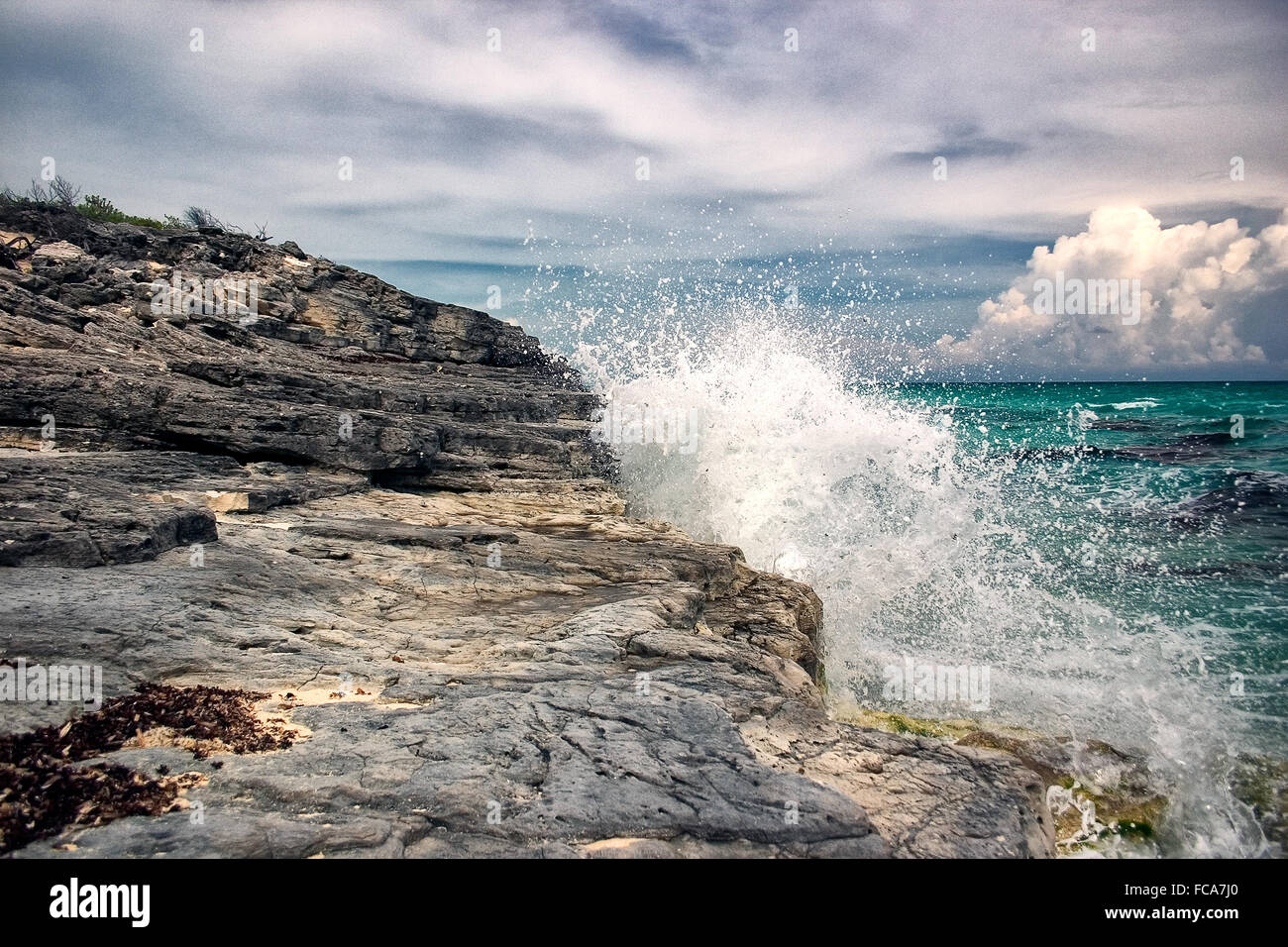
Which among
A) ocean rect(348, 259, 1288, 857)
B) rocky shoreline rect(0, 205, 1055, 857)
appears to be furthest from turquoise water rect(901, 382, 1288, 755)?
rocky shoreline rect(0, 205, 1055, 857)

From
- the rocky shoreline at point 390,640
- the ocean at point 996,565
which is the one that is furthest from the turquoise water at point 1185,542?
the rocky shoreline at point 390,640

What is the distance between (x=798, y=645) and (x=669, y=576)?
184cm

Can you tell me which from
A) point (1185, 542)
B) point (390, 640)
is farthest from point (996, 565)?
point (390, 640)

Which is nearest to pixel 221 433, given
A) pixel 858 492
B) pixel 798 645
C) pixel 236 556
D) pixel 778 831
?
pixel 236 556

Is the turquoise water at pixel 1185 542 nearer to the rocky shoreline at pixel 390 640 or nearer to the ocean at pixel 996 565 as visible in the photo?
the ocean at pixel 996 565

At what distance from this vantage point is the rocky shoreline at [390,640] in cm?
434

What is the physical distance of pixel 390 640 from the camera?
6.99 m

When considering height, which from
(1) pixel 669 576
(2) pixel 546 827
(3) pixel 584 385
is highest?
(3) pixel 584 385

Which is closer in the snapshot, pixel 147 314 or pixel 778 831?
pixel 778 831

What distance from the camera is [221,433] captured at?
10906 mm

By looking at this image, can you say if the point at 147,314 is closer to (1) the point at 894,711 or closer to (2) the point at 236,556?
(2) the point at 236,556

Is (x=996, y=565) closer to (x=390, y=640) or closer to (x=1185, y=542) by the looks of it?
(x=1185, y=542)

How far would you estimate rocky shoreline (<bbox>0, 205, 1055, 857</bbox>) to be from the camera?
4.34 metres

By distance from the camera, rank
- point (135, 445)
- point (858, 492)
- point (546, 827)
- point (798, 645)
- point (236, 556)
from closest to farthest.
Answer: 1. point (546, 827)
2. point (236, 556)
3. point (798, 645)
4. point (135, 445)
5. point (858, 492)
